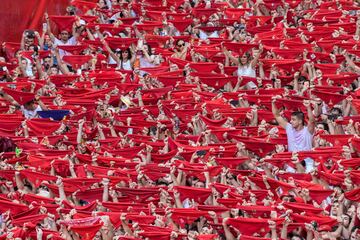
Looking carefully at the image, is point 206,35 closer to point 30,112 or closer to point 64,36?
point 64,36

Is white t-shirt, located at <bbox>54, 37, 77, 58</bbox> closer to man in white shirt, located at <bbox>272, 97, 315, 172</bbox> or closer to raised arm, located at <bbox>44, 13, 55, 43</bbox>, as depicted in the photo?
raised arm, located at <bbox>44, 13, 55, 43</bbox>

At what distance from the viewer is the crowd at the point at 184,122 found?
21656mm

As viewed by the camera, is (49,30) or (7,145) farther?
(49,30)

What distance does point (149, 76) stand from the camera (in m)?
28.0

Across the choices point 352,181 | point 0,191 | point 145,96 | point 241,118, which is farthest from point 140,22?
point 352,181

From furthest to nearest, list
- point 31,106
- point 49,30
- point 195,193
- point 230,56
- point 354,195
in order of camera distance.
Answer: point 49,30, point 230,56, point 31,106, point 195,193, point 354,195

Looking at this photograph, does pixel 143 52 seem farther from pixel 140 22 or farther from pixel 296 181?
pixel 296 181

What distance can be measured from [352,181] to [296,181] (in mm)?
850

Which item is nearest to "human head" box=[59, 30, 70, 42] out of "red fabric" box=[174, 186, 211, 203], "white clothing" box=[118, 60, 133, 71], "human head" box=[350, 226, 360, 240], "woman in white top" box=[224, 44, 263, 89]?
"white clothing" box=[118, 60, 133, 71]

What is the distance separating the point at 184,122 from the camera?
25922 mm

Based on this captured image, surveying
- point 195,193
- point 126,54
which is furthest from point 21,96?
point 195,193

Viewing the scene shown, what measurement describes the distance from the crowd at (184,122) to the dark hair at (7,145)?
0.02 metres

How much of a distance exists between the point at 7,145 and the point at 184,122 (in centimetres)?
287

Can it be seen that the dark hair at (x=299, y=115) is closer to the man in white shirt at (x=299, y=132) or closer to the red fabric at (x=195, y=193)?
the man in white shirt at (x=299, y=132)
